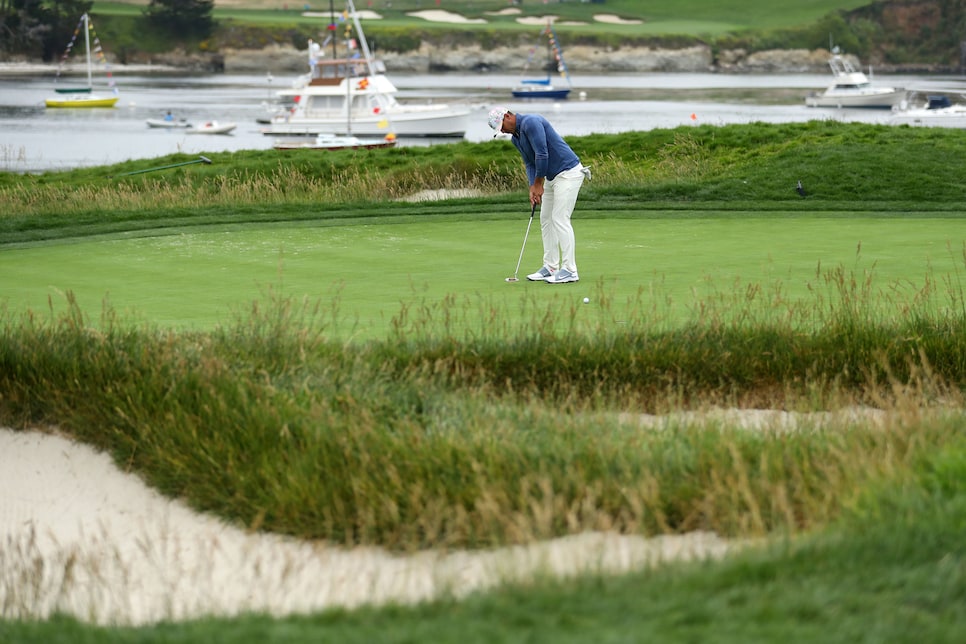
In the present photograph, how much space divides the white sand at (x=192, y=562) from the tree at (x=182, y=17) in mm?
123424

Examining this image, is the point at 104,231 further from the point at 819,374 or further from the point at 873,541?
the point at 873,541

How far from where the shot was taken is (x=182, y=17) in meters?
127

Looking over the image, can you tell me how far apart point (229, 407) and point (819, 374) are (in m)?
4.04

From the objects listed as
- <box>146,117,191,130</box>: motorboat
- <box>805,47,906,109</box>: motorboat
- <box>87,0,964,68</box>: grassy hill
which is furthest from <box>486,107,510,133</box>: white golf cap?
<box>87,0,964,68</box>: grassy hill

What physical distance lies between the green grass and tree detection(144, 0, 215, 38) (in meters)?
115

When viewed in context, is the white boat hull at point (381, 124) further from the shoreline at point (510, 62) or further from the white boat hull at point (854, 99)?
the shoreline at point (510, 62)

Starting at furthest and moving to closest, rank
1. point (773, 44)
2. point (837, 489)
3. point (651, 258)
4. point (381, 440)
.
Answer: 1. point (773, 44)
2. point (651, 258)
3. point (381, 440)
4. point (837, 489)

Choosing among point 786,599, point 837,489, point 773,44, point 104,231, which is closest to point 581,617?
point 786,599

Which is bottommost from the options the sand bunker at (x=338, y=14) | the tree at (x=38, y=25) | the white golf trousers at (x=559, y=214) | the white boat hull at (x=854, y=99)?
the white boat hull at (x=854, y=99)

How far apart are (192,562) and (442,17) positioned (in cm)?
14209

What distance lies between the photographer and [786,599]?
4.96 metres

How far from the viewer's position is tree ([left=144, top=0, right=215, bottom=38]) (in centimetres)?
12512

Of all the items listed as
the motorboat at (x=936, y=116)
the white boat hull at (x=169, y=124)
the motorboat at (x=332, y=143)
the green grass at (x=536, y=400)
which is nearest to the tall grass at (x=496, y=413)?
the green grass at (x=536, y=400)

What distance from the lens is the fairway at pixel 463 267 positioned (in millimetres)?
10603
